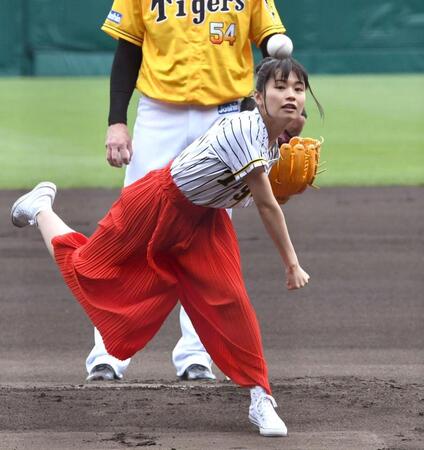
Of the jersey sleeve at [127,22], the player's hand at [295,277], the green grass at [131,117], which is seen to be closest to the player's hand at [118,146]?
the jersey sleeve at [127,22]

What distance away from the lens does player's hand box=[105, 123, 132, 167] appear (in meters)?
4.45

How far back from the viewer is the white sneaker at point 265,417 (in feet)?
12.3

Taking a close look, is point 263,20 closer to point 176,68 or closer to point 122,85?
point 176,68

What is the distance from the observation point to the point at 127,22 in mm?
4516

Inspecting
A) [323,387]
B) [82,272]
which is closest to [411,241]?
[323,387]

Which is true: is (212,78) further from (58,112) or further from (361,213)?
(58,112)

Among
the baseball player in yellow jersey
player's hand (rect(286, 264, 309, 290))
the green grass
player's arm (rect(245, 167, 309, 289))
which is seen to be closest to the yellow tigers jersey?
the baseball player in yellow jersey

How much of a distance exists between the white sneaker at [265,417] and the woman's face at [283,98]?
2.84 feet

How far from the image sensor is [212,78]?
445 cm

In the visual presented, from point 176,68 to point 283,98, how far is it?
2.62ft

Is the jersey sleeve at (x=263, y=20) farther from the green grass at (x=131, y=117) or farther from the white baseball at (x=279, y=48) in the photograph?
the green grass at (x=131, y=117)

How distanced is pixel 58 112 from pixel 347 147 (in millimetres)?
4324

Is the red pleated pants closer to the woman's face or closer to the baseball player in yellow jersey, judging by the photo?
the woman's face

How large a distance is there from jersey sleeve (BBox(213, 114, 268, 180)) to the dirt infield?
0.83 meters
